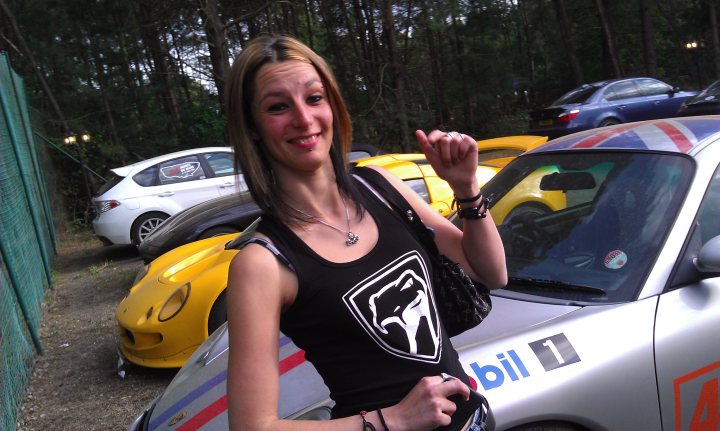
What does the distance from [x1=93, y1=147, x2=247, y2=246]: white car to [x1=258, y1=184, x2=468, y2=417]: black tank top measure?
8782 millimetres

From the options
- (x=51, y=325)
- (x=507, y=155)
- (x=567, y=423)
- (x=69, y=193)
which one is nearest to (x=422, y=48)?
(x=69, y=193)

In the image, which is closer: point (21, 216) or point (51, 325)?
point (51, 325)

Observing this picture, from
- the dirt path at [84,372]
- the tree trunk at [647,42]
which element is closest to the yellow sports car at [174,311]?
the dirt path at [84,372]

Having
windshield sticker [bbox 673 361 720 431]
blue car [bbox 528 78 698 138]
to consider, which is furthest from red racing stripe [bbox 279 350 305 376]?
blue car [bbox 528 78 698 138]

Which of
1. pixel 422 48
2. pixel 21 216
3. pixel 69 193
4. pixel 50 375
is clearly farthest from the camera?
pixel 422 48

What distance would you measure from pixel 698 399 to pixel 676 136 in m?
1.22

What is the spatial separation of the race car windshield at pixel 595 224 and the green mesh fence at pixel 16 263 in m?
3.17

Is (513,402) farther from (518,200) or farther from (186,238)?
(186,238)

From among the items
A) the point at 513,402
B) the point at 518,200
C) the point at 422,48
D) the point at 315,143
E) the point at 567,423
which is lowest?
the point at 567,423

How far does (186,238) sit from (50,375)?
216cm

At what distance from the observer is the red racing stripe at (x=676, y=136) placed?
2686 millimetres

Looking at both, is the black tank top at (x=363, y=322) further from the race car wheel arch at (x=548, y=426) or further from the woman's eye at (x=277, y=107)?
the race car wheel arch at (x=548, y=426)

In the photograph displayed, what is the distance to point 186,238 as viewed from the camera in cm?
685

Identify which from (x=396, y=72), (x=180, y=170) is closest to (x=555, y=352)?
(x=180, y=170)
